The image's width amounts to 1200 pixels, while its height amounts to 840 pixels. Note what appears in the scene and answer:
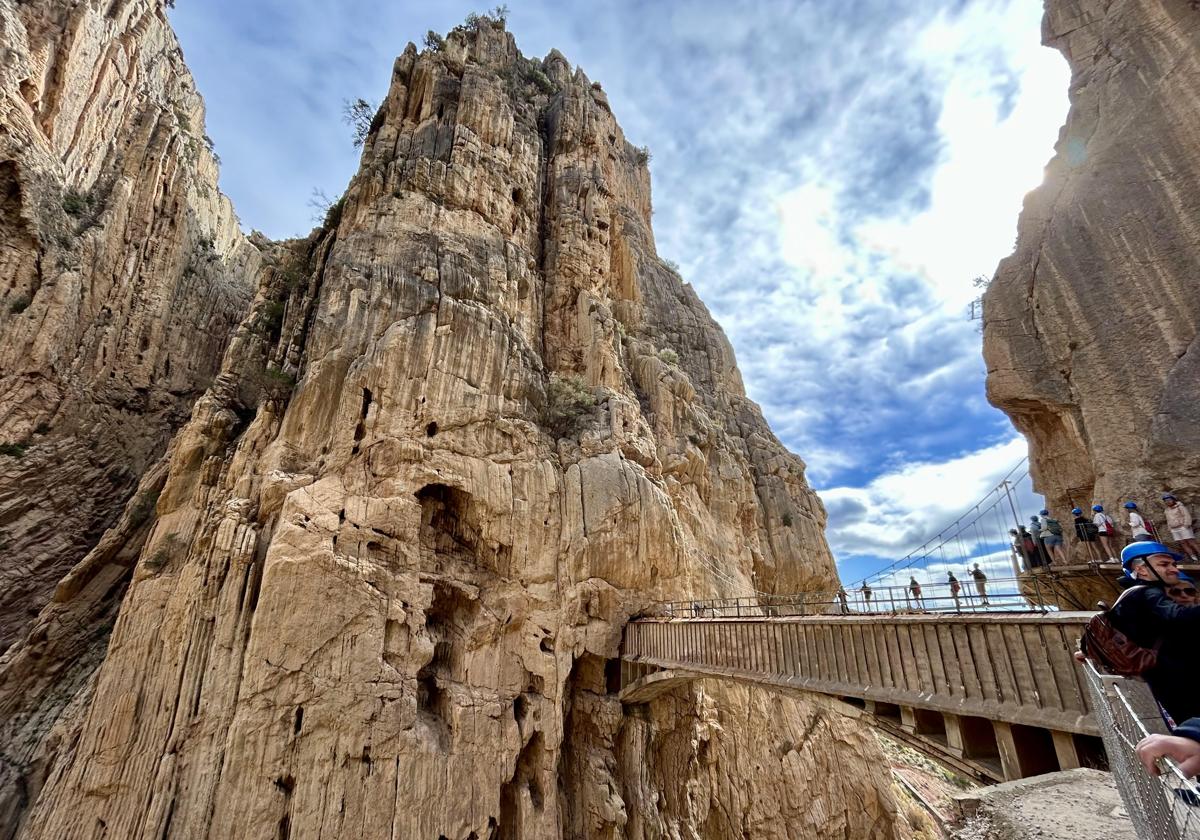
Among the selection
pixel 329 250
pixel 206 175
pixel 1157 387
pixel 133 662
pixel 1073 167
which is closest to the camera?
pixel 1157 387


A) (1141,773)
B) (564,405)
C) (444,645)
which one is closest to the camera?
(1141,773)

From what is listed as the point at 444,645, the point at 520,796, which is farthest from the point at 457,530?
the point at 520,796

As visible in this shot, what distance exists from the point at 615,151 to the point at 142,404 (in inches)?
1191

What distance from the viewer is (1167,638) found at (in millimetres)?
3053

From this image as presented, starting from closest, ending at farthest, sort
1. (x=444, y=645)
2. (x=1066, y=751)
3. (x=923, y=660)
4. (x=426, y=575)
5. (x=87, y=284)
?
1. (x=1066, y=751)
2. (x=923, y=660)
3. (x=426, y=575)
4. (x=444, y=645)
5. (x=87, y=284)

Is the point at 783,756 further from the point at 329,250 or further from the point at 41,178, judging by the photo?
the point at 41,178

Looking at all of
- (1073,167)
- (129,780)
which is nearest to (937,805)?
(1073,167)

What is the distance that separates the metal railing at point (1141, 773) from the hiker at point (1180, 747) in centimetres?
5

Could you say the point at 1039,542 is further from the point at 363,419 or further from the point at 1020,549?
the point at 363,419

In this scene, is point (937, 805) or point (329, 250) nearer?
point (329, 250)

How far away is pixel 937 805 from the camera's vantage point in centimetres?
2906

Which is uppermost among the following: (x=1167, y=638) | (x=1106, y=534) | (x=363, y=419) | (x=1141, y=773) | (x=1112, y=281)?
(x=1112, y=281)

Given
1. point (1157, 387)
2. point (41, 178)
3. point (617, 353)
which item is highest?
point (41, 178)

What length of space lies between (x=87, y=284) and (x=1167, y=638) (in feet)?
106
